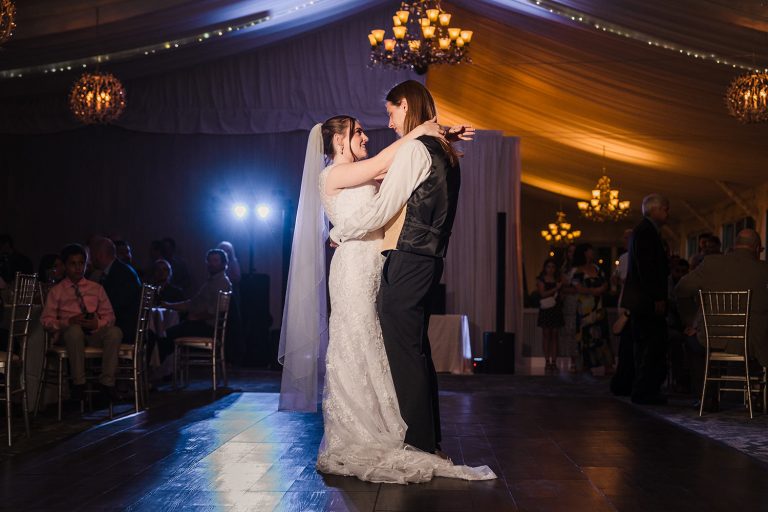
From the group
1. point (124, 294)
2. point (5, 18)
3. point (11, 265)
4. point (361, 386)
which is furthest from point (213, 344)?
point (361, 386)

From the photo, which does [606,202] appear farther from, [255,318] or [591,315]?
[255,318]

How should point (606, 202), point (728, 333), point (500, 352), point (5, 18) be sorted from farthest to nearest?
1. point (606, 202)
2. point (500, 352)
3. point (728, 333)
4. point (5, 18)

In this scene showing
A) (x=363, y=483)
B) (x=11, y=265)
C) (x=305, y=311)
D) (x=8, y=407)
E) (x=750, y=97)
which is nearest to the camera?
(x=363, y=483)

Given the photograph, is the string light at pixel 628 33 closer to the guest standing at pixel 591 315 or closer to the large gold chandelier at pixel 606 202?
the guest standing at pixel 591 315

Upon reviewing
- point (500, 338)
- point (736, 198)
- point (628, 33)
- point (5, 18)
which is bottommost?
point (500, 338)

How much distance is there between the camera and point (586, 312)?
1059 cm

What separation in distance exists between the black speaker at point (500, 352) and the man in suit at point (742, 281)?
3922mm

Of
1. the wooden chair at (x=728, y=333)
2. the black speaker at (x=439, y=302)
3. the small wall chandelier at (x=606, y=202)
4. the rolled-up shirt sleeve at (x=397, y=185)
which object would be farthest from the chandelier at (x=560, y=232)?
the rolled-up shirt sleeve at (x=397, y=185)

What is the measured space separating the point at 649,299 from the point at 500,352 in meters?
3.81

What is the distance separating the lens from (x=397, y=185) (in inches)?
161

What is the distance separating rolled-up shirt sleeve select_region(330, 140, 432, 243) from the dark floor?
45.1 inches

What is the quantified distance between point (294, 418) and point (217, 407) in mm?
1037

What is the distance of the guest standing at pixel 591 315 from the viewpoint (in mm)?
10586

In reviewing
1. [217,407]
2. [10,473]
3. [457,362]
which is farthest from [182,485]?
[457,362]
